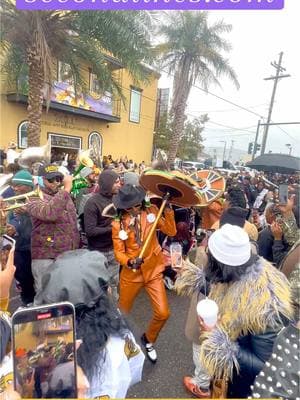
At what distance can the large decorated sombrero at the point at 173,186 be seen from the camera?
103 inches

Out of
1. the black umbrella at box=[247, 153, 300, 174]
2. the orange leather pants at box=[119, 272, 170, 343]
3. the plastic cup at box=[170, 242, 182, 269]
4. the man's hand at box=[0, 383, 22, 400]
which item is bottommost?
→ the orange leather pants at box=[119, 272, 170, 343]

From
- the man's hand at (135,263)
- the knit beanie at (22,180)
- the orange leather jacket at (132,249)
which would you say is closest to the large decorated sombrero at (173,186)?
the orange leather jacket at (132,249)

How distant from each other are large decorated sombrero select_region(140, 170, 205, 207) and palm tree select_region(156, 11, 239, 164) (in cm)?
1094

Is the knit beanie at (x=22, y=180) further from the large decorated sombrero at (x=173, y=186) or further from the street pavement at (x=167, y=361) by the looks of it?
the street pavement at (x=167, y=361)

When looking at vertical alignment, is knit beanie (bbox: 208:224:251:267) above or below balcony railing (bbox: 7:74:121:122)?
below

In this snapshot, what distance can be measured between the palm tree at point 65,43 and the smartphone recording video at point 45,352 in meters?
6.27

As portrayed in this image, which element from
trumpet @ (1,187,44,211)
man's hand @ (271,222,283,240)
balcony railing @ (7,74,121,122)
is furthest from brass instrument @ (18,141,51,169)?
balcony railing @ (7,74,121,122)

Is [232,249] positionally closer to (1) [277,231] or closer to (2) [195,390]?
(2) [195,390]

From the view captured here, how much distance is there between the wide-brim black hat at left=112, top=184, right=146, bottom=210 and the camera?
104 inches

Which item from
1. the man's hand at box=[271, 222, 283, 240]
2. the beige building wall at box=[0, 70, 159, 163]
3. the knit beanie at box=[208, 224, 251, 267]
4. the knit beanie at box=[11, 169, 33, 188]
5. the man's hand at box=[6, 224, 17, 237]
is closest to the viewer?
the knit beanie at box=[208, 224, 251, 267]

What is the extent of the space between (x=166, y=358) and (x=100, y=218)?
1.51m

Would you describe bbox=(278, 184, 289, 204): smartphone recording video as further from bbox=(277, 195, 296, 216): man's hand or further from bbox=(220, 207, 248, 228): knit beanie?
bbox=(220, 207, 248, 228): knit beanie

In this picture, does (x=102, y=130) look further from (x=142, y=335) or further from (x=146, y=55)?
(x=142, y=335)

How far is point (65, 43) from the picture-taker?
724 centimetres
